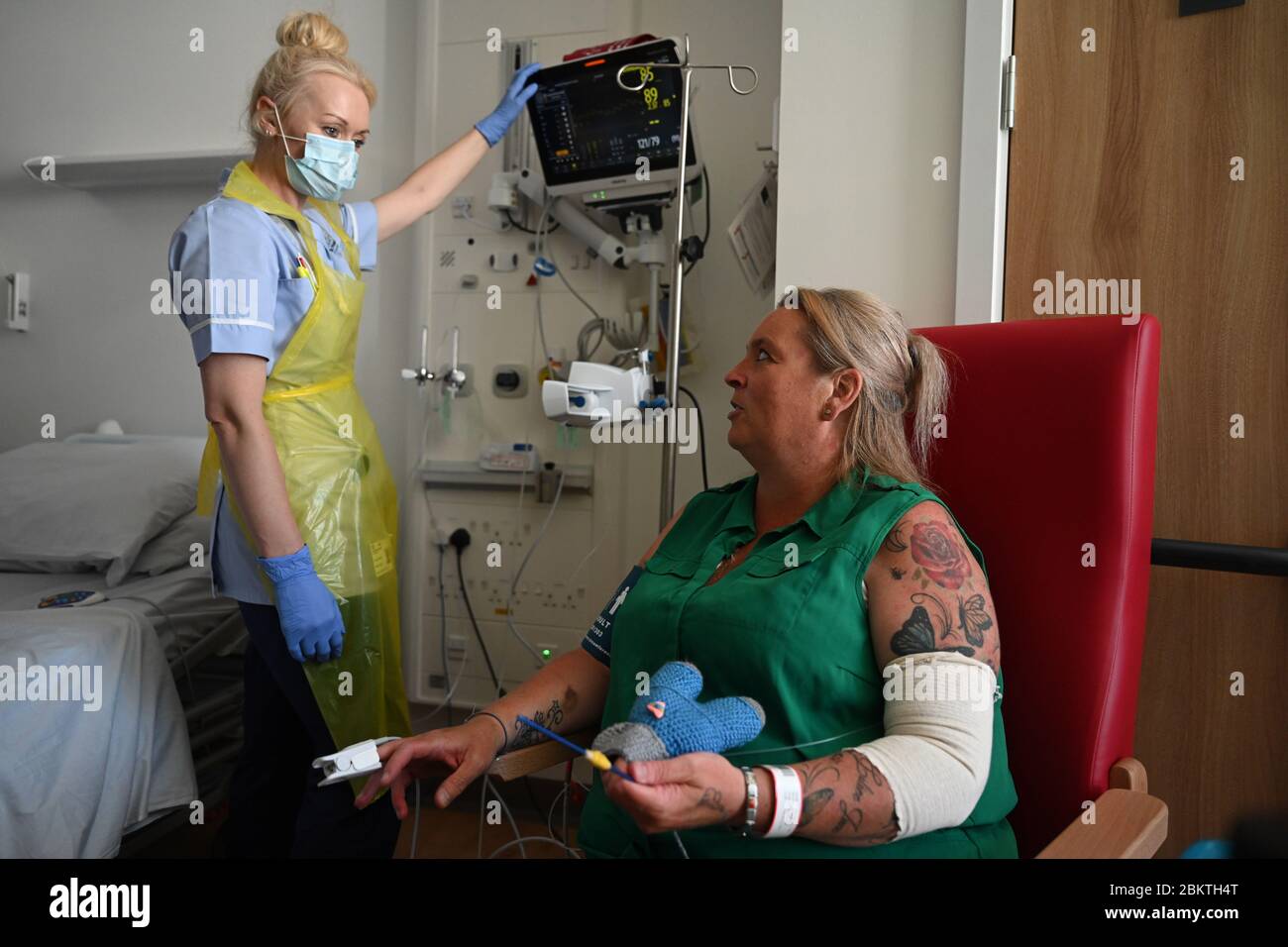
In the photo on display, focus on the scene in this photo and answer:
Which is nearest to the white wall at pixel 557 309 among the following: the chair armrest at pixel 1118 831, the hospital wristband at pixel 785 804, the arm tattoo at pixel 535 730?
the arm tattoo at pixel 535 730

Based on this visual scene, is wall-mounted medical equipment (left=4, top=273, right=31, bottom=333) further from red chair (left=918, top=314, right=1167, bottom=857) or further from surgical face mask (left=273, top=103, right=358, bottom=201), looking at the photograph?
red chair (left=918, top=314, right=1167, bottom=857)

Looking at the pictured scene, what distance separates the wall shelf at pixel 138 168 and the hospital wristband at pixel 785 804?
2529mm

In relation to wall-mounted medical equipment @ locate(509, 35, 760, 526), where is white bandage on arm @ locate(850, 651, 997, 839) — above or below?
below

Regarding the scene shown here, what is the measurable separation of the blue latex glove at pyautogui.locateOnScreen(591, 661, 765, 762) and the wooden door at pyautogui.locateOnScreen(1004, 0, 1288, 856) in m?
0.91

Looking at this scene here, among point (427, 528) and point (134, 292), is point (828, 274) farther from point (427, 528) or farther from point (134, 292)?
point (134, 292)

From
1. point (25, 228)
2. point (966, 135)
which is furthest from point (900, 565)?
point (25, 228)

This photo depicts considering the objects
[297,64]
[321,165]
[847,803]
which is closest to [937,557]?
[847,803]

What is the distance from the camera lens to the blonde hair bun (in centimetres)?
160

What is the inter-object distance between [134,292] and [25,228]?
499 millimetres

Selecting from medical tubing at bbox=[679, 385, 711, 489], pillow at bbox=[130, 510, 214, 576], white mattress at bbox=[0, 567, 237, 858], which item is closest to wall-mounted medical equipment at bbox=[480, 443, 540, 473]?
medical tubing at bbox=[679, 385, 711, 489]

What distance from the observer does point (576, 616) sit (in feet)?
8.25

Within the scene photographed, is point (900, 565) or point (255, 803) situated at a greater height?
point (900, 565)

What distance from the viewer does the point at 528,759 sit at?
1114 millimetres

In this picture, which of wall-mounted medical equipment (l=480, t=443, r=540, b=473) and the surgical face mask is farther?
wall-mounted medical equipment (l=480, t=443, r=540, b=473)
